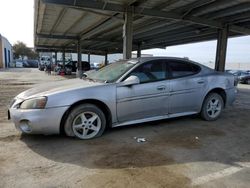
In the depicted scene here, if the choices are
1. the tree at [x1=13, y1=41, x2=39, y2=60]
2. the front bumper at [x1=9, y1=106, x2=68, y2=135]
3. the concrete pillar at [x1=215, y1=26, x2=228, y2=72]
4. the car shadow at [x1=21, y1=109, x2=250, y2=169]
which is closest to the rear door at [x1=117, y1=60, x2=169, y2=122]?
the car shadow at [x1=21, y1=109, x2=250, y2=169]

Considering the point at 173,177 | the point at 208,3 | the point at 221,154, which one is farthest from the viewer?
the point at 208,3

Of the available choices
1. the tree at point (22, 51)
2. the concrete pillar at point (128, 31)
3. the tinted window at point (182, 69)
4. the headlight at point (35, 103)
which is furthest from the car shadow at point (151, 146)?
the tree at point (22, 51)

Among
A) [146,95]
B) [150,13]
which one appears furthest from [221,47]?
[146,95]

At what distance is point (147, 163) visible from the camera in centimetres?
366

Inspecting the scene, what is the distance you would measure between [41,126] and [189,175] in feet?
8.33

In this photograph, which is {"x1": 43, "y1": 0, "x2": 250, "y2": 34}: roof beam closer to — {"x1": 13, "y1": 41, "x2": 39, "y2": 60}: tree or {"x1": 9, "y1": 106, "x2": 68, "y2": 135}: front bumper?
{"x1": 9, "y1": 106, "x2": 68, "y2": 135}: front bumper

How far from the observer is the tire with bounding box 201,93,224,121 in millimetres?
6086

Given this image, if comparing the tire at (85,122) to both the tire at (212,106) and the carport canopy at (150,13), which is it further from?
the carport canopy at (150,13)

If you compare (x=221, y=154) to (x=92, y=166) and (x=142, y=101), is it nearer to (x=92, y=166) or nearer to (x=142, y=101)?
(x=142, y=101)

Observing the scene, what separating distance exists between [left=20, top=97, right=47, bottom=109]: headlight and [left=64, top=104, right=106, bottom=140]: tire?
20.0 inches

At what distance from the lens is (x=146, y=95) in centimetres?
509

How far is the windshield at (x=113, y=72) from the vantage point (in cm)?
508

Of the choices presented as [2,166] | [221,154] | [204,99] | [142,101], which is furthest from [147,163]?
[204,99]

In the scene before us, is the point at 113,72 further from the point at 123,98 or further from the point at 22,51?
the point at 22,51
